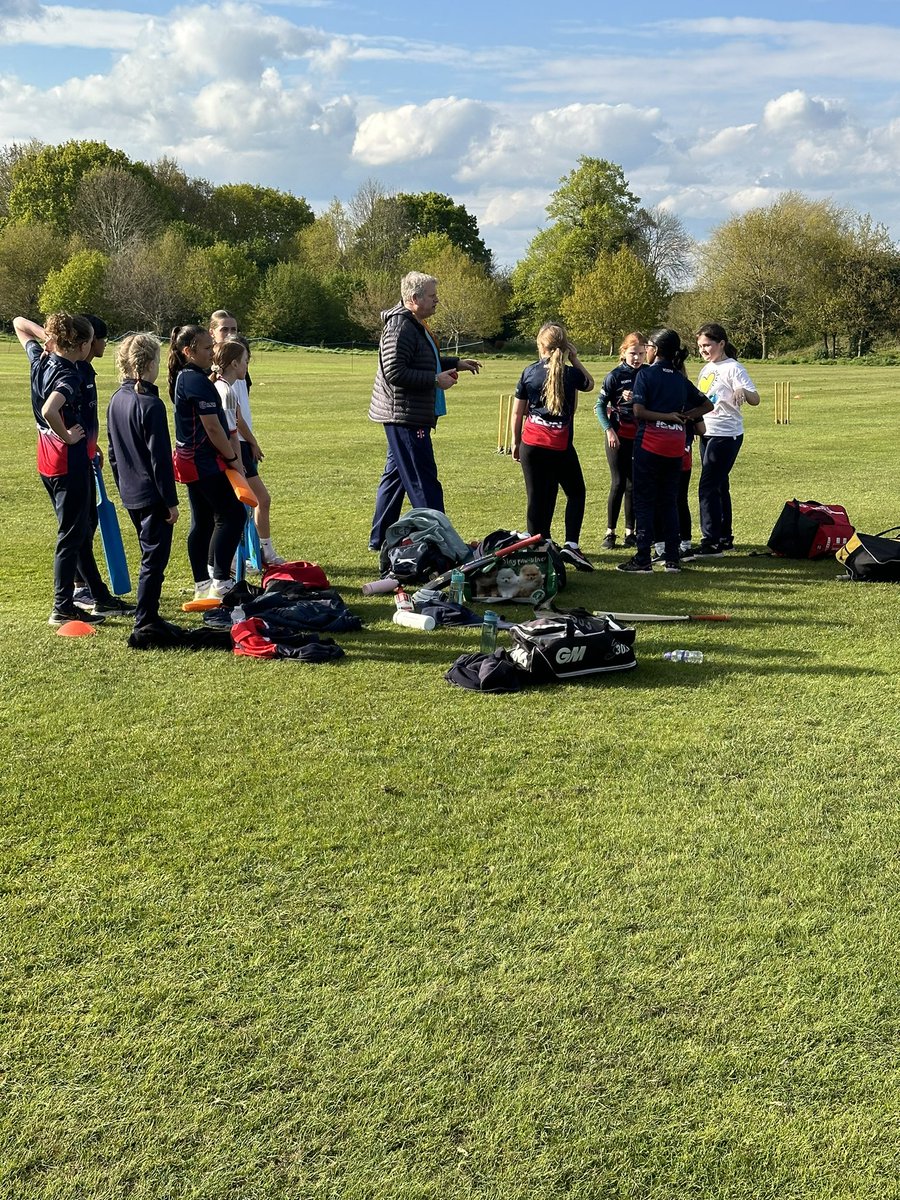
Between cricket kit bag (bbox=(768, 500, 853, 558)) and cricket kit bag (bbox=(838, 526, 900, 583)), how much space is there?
60 cm

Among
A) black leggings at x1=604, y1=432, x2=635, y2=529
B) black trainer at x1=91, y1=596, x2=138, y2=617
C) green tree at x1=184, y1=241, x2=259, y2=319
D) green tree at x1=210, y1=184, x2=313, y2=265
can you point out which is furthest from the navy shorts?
green tree at x1=210, y1=184, x2=313, y2=265

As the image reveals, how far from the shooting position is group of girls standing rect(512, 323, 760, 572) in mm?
9133

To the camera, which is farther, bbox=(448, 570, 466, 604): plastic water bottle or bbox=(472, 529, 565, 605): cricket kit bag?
bbox=(472, 529, 565, 605): cricket kit bag

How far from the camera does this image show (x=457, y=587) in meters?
8.16

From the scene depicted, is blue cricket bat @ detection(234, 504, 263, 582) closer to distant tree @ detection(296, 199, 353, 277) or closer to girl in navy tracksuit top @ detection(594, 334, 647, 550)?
girl in navy tracksuit top @ detection(594, 334, 647, 550)

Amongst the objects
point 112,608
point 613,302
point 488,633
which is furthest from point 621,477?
point 613,302

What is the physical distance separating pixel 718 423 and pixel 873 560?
2005 mm

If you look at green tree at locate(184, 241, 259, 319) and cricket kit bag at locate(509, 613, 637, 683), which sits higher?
green tree at locate(184, 241, 259, 319)

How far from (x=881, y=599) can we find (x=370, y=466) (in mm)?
9819

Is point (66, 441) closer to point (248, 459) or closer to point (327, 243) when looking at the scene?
point (248, 459)

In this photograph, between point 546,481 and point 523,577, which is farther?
point 546,481

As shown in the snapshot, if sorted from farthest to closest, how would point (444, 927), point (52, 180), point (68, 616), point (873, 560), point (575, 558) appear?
1. point (52, 180)
2. point (575, 558)
3. point (873, 560)
4. point (68, 616)
5. point (444, 927)

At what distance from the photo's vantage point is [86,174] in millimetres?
82312

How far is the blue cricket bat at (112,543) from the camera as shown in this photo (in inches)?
331
